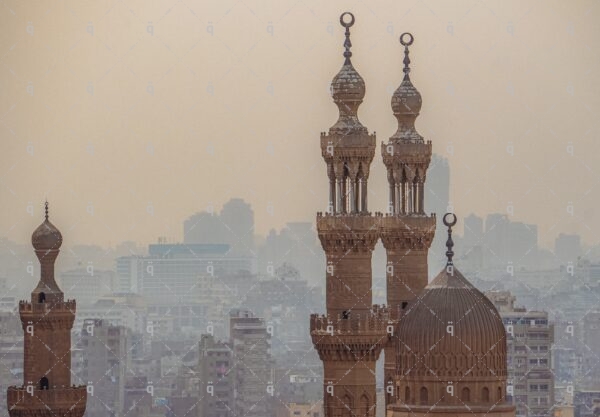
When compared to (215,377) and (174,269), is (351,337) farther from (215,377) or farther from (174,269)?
(215,377)

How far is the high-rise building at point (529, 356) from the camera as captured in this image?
2771 inches

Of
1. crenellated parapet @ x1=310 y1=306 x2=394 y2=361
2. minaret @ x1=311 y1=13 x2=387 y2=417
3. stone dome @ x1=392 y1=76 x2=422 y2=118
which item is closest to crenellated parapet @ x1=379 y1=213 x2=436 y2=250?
stone dome @ x1=392 y1=76 x2=422 y2=118

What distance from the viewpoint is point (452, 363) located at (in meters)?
38.7

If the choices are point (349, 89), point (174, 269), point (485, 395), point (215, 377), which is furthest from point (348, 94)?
point (215, 377)

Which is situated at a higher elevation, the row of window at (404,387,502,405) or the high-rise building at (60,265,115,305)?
the high-rise building at (60,265,115,305)

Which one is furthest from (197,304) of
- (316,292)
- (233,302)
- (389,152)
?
(389,152)

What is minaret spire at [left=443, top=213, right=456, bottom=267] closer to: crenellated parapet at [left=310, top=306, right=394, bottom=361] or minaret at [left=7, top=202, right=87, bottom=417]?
crenellated parapet at [left=310, top=306, right=394, bottom=361]

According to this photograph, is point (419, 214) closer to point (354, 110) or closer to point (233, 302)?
point (354, 110)

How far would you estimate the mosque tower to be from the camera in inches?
1521

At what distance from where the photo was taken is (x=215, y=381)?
239 ft

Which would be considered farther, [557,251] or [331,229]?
[557,251]

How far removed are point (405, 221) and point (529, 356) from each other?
2994cm

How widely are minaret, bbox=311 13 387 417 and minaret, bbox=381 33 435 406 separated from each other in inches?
106

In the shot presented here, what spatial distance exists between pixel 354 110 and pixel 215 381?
32.2 meters
